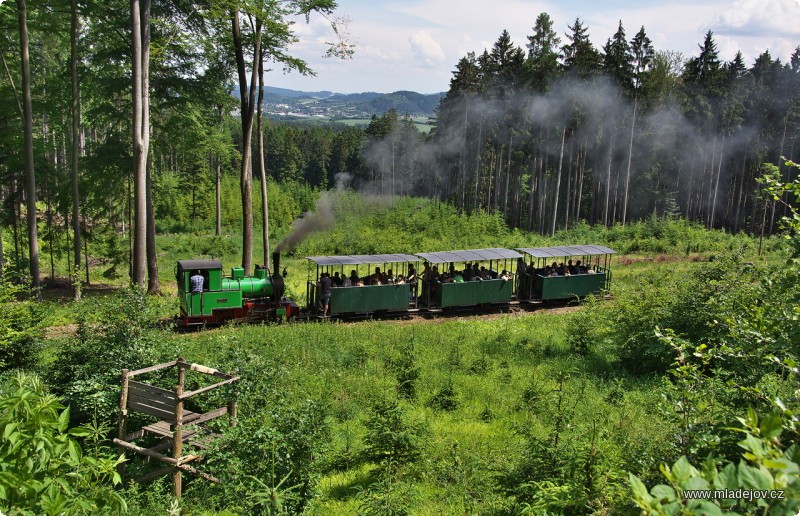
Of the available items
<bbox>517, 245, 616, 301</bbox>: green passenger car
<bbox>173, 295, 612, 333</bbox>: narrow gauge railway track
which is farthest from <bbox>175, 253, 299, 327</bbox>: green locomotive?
<bbox>517, 245, 616, 301</bbox>: green passenger car

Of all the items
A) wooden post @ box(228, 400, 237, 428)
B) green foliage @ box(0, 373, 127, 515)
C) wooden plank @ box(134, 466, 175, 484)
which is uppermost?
green foliage @ box(0, 373, 127, 515)

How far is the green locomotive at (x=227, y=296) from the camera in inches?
696

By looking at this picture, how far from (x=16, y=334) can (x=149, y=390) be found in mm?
6142

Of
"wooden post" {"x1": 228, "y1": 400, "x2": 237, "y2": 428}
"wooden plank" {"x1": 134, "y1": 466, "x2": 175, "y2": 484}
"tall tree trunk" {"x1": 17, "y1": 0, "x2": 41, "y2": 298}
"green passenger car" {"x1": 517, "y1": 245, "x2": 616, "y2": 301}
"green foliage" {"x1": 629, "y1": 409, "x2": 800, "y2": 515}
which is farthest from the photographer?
"green passenger car" {"x1": 517, "y1": 245, "x2": 616, "y2": 301}

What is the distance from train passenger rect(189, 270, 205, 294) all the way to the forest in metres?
1.37

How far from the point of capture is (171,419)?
26.0ft

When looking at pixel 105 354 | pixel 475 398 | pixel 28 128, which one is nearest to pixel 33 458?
pixel 105 354

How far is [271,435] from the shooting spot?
7160mm

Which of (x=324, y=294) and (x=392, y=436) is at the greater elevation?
(x=392, y=436)

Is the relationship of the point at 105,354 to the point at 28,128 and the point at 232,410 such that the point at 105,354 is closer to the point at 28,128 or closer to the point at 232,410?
the point at 232,410

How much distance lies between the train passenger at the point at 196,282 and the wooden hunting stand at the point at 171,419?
30.3 ft

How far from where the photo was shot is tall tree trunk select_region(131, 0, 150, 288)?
53.5 feet

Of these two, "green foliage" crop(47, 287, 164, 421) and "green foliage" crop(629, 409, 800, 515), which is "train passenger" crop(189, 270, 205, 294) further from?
"green foliage" crop(629, 409, 800, 515)

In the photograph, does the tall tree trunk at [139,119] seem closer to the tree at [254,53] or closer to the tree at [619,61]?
the tree at [254,53]
